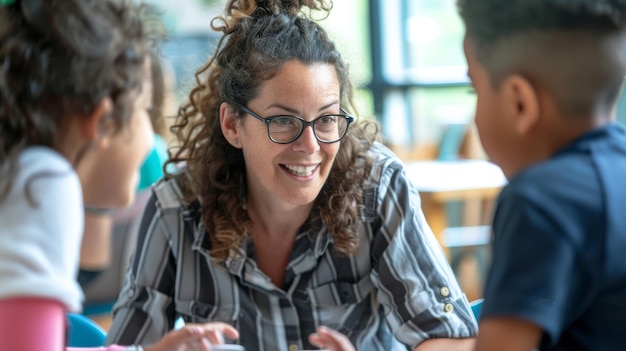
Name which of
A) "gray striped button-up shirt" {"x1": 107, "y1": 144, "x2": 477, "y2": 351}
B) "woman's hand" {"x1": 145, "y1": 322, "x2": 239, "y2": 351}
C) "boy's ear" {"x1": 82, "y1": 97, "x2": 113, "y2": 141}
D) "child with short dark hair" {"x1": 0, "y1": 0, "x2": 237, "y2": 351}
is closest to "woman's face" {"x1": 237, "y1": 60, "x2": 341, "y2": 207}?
"gray striped button-up shirt" {"x1": 107, "y1": 144, "x2": 477, "y2": 351}

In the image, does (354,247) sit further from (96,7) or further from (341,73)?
(96,7)

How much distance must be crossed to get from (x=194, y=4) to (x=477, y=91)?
5.41m

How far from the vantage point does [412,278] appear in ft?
5.57

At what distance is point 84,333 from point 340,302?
0.54m

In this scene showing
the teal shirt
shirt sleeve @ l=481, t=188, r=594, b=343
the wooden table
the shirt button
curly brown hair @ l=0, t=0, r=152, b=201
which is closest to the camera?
shirt sleeve @ l=481, t=188, r=594, b=343

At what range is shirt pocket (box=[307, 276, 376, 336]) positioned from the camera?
178 cm

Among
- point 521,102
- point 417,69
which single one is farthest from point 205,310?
point 417,69

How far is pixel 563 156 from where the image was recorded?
105 centimetres

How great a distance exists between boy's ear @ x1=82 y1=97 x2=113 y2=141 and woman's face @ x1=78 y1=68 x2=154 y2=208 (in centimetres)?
4

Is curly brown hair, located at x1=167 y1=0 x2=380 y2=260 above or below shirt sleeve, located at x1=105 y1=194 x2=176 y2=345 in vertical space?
above

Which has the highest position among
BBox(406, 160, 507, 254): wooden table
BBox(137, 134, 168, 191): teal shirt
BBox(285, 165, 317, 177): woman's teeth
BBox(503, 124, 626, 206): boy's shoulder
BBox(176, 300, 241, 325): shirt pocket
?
BBox(503, 124, 626, 206): boy's shoulder

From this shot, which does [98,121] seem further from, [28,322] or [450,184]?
[450,184]

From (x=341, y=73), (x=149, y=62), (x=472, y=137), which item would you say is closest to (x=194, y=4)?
(x=472, y=137)

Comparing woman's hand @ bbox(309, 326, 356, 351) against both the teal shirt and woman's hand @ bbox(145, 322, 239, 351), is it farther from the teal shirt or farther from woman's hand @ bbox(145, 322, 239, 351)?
the teal shirt
